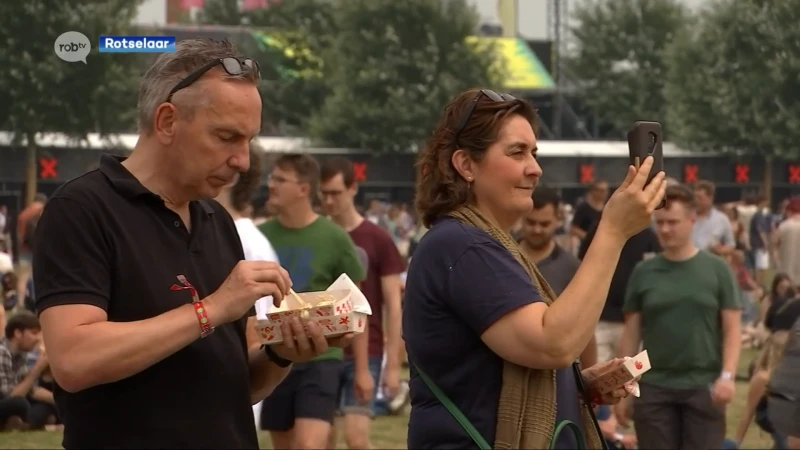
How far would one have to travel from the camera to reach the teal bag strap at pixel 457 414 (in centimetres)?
343

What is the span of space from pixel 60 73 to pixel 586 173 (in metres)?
28.5

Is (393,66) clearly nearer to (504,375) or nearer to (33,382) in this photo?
(33,382)

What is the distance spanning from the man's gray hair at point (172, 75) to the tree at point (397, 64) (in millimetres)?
40540

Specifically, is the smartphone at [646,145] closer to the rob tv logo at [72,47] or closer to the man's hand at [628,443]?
the rob tv logo at [72,47]

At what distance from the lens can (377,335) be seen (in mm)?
8805

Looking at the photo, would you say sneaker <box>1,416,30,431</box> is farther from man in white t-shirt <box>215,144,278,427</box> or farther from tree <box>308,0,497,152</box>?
tree <box>308,0,497,152</box>

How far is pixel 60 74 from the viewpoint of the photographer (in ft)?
23.8

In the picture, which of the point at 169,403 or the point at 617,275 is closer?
the point at 169,403

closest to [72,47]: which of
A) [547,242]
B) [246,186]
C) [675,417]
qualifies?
[246,186]

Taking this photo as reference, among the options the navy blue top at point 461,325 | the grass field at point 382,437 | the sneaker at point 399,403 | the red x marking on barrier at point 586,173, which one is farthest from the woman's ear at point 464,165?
the red x marking on barrier at point 586,173

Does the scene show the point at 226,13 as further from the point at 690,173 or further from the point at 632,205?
the point at 632,205

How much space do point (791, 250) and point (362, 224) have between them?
889 centimetres

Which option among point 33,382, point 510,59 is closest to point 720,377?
point 33,382

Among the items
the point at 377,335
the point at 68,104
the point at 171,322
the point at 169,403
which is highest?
the point at 68,104
